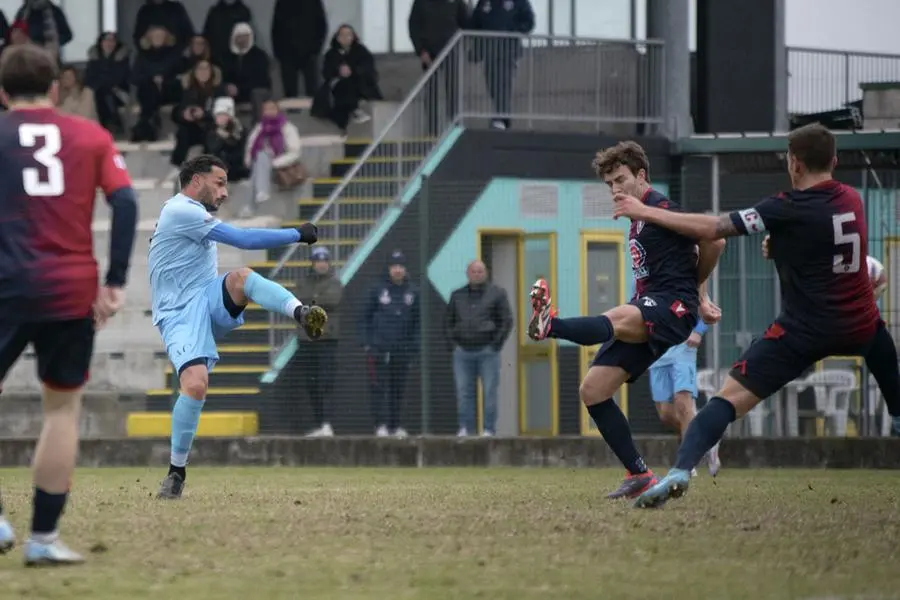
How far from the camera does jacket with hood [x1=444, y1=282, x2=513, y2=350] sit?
2088cm

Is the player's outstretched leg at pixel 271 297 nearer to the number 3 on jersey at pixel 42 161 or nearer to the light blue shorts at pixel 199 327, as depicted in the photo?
the light blue shorts at pixel 199 327

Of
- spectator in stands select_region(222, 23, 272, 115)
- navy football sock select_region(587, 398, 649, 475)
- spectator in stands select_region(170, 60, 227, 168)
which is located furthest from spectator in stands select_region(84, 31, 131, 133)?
navy football sock select_region(587, 398, 649, 475)

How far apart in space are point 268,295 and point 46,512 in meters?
5.11

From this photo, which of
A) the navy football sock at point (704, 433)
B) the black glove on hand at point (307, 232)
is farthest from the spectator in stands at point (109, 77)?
the navy football sock at point (704, 433)

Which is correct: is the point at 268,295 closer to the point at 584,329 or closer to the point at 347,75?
the point at 584,329

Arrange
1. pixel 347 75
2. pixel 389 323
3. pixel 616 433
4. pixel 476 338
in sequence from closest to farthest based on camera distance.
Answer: pixel 616 433 < pixel 476 338 < pixel 389 323 < pixel 347 75

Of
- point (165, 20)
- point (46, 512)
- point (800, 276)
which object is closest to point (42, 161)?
point (46, 512)

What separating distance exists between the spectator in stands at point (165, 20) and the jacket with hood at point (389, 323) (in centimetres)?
873

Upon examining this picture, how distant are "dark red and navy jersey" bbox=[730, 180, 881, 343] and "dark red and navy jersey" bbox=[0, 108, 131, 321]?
360 cm

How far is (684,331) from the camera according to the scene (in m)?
12.1

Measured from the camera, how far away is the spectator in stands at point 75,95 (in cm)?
2812

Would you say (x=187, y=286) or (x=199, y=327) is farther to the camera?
(x=187, y=286)

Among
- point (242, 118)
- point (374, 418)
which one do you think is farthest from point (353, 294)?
point (242, 118)

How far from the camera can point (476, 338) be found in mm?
20875
